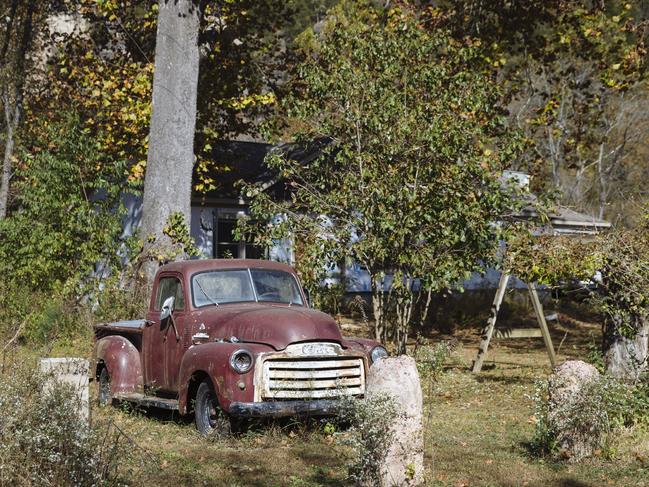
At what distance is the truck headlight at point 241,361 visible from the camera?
932 cm

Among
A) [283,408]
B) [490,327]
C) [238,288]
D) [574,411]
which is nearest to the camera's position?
[574,411]

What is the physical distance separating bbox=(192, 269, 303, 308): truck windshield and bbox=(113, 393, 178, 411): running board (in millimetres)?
1164

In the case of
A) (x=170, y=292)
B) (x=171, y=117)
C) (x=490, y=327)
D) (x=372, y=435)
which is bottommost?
(x=372, y=435)

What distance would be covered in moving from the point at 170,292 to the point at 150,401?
134cm

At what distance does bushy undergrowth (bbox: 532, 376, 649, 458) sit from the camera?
8531mm

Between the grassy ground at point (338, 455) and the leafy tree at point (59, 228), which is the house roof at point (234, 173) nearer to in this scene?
the leafy tree at point (59, 228)

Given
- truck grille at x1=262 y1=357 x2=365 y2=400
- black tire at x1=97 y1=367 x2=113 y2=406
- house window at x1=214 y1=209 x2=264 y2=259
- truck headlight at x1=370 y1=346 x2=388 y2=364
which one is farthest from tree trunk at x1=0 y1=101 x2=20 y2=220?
truck grille at x1=262 y1=357 x2=365 y2=400

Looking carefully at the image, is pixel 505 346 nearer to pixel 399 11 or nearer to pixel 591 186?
pixel 399 11

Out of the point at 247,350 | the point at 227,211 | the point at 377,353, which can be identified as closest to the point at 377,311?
the point at 377,353

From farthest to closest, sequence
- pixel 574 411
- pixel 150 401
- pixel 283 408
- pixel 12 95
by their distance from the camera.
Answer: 1. pixel 12 95
2. pixel 150 401
3. pixel 283 408
4. pixel 574 411

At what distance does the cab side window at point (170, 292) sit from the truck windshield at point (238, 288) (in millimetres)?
240

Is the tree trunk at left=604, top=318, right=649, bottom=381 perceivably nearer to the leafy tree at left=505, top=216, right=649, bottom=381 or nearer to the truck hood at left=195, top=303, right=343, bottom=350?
the leafy tree at left=505, top=216, right=649, bottom=381

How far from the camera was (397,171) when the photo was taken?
13547 mm

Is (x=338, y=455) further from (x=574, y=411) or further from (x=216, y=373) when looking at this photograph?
(x=574, y=411)
